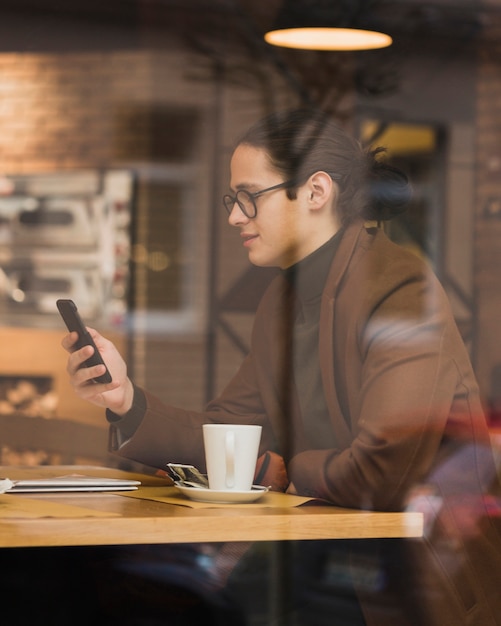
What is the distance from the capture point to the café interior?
77.0 inches

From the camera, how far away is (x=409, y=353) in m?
1.31

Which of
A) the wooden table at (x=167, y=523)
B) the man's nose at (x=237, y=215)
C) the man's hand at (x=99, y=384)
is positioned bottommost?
the wooden table at (x=167, y=523)

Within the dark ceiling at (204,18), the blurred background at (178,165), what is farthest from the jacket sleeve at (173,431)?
the dark ceiling at (204,18)

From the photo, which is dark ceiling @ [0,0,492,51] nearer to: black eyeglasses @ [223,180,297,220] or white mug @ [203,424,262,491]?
black eyeglasses @ [223,180,297,220]

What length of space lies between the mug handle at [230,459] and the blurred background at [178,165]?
471 mm

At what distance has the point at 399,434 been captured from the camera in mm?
1310

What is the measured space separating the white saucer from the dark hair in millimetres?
460

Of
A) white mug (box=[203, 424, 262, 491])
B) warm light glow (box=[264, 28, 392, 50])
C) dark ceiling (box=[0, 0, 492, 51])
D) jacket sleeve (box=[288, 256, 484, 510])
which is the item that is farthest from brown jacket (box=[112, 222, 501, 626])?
warm light glow (box=[264, 28, 392, 50])

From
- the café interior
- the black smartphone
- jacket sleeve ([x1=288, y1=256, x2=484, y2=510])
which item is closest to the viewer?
jacket sleeve ([x1=288, y1=256, x2=484, y2=510])

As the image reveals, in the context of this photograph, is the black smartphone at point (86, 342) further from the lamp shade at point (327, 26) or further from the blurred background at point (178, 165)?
the lamp shade at point (327, 26)

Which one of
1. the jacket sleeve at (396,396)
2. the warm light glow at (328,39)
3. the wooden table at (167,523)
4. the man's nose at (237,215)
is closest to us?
the wooden table at (167,523)

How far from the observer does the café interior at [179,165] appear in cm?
196

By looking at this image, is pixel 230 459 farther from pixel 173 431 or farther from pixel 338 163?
pixel 338 163

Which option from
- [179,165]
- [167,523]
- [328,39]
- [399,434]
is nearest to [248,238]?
[399,434]
